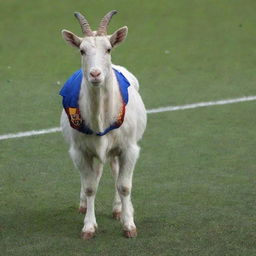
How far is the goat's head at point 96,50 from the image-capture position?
258 inches

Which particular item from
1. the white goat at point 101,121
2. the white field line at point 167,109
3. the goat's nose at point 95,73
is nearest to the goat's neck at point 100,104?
the white goat at point 101,121

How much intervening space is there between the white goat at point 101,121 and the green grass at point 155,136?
0.28m

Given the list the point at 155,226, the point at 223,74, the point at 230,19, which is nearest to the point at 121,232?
the point at 155,226

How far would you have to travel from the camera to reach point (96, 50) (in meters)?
6.66

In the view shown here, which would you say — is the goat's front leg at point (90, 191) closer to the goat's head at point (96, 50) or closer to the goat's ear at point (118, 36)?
the goat's head at point (96, 50)

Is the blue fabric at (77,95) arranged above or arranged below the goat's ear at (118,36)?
below

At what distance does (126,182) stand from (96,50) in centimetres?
134

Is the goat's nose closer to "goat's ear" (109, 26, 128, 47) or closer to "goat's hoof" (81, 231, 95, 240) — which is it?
"goat's ear" (109, 26, 128, 47)

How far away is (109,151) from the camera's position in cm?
727

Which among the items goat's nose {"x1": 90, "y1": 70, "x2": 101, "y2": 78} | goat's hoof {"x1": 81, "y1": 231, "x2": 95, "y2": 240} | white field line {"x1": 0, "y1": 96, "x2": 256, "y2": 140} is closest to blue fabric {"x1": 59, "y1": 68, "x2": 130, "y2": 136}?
goat's nose {"x1": 90, "y1": 70, "x2": 101, "y2": 78}

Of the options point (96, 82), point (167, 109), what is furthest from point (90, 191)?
point (167, 109)

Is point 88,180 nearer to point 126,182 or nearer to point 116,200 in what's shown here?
point 126,182

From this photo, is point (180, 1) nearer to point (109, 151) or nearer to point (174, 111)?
point (174, 111)

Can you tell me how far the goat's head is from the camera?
21.5 ft
